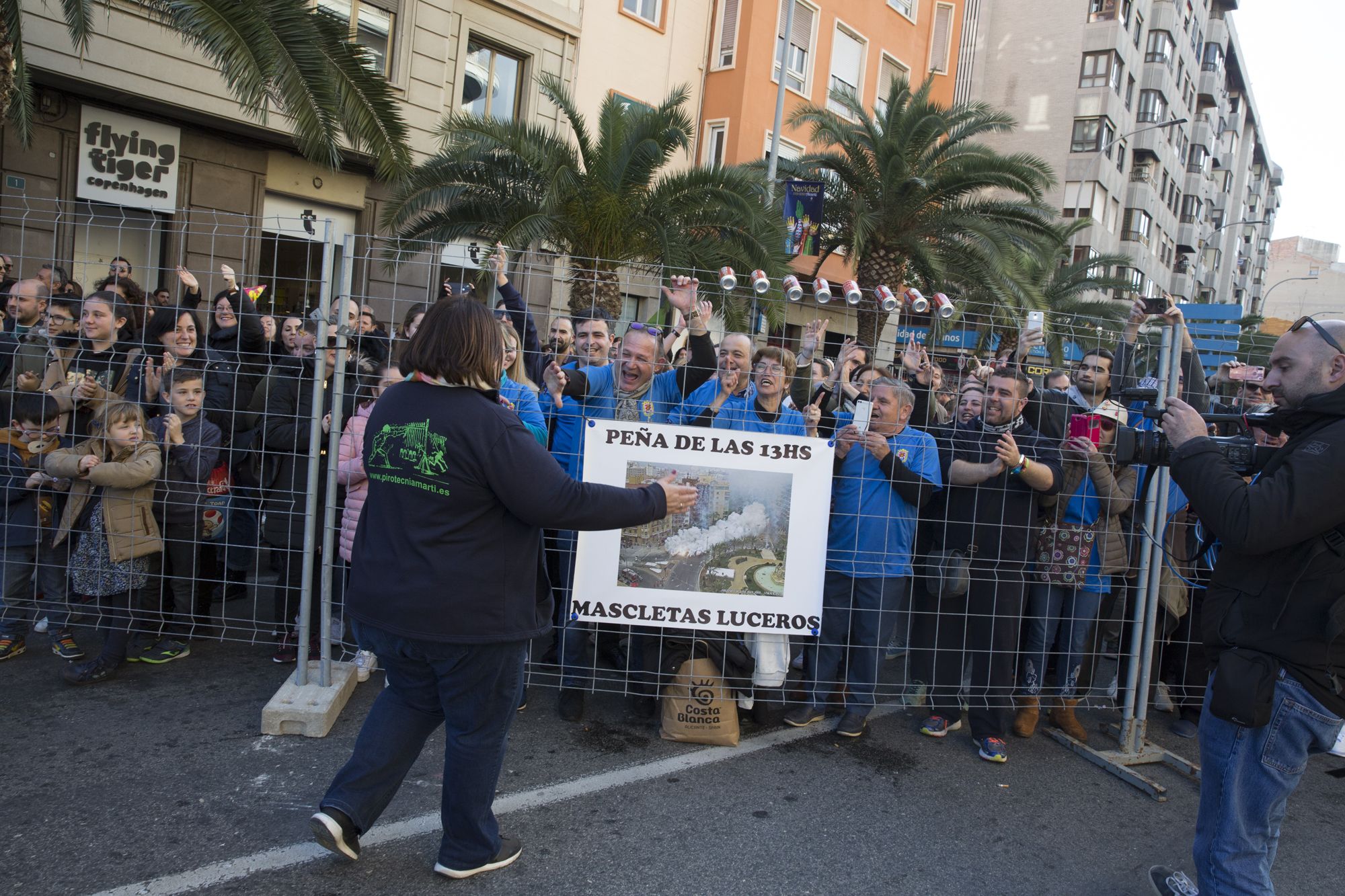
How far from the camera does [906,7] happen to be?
89.2ft

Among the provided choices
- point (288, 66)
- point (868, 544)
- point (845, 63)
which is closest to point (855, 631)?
point (868, 544)

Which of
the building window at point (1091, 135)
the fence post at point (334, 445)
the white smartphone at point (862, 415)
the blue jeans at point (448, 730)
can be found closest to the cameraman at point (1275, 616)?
the white smartphone at point (862, 415)

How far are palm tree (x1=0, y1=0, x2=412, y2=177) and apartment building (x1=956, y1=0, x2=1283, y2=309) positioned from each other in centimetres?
2820

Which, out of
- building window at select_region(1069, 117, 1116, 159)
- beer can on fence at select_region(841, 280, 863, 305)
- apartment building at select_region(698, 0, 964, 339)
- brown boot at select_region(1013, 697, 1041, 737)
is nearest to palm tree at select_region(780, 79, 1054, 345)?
apartment building at select_region(698, 0, 964, 339)

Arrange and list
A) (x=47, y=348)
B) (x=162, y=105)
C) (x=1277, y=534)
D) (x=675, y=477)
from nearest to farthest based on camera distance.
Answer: (x=1277, y=534) → (x=675, y=477) → (x=47, y=348) → (x=162, y=105)

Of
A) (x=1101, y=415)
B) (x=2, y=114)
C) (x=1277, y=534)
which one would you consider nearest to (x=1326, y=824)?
(x=1101, y=415)

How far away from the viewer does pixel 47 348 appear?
516 centimetres

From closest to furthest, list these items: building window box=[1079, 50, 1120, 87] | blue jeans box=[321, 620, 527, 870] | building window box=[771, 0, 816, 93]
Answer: blue jeans box=[321, 620, 527, 870] < building window box=[771, 0, 816, 93] < building window box=[1079, 50, 1120, 87]

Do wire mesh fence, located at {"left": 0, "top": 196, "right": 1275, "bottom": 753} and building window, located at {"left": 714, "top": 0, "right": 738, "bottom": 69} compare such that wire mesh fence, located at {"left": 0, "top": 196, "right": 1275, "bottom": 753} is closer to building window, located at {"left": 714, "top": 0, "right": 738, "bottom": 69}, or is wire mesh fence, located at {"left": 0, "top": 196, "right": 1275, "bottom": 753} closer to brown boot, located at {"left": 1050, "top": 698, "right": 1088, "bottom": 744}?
brown boot, located at {"left": 1050, "top": 698, "right": 1088, "bottom": 744}

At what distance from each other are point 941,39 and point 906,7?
2308mm

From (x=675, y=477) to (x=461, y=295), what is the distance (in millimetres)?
1492

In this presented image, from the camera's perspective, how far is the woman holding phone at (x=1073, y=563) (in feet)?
15.7

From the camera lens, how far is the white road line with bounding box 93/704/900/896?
2914 millimetres

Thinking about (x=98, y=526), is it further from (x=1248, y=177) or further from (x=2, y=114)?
(x=1248, y=177)
